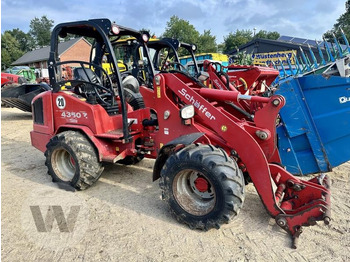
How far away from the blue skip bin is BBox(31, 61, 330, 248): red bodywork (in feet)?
0.96

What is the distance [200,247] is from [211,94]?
1.76 meters

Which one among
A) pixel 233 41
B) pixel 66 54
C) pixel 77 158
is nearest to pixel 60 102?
pixel 77 158

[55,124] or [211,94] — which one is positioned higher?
[211,94]

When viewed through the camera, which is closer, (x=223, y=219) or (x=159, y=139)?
(x=223, y=219)

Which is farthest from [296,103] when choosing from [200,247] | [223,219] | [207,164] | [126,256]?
[126,256]

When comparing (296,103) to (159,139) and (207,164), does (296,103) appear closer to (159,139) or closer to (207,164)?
(207,164)

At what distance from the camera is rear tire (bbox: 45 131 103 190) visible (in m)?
3.75

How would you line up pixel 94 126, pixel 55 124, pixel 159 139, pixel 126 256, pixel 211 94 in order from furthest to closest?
pixel 55 124
pixel 94 126
pixel 159 139
pixel 211 94
pixel 126 256

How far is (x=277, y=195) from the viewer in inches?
112

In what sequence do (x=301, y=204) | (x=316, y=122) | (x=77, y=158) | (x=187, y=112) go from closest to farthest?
(x=301, y=204), (x=187, y=112), (x=316, y=122), (x=77, y=158)

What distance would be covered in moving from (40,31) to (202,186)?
9369 centimetres

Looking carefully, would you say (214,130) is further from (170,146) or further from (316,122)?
(316,122)

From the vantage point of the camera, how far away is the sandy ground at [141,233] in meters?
2.52

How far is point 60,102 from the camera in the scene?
415 centimetres
